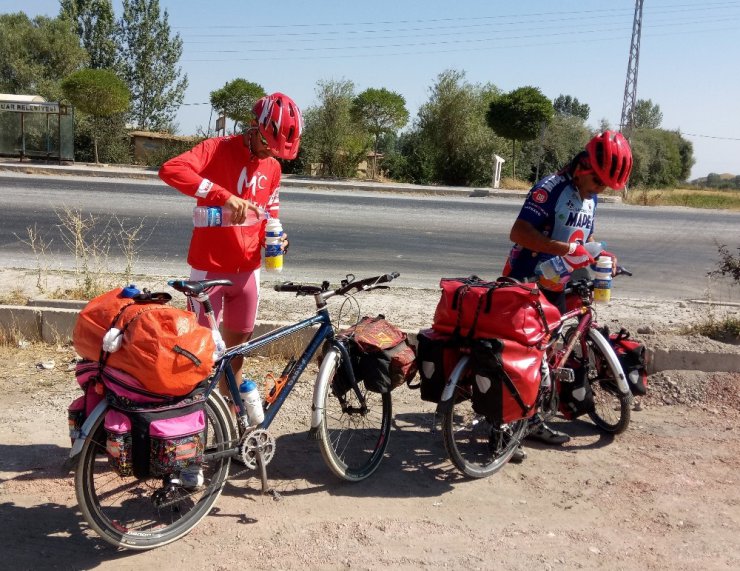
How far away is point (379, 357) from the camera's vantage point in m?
4.18

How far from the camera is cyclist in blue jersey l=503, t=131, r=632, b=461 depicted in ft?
15.1

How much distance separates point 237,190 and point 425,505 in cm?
204

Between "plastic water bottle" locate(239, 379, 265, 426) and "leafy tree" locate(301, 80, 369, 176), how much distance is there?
103 feet

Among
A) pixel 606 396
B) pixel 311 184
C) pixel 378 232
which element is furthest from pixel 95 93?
pixel 606 396

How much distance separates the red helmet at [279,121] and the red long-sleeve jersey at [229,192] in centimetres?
23

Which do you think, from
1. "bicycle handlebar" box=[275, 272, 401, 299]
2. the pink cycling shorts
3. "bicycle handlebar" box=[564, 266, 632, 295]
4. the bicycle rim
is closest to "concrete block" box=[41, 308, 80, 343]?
the pink cycling shorts

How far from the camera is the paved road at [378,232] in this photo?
10.8 m

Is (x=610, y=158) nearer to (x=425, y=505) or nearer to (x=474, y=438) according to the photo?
(x=474, y=438)

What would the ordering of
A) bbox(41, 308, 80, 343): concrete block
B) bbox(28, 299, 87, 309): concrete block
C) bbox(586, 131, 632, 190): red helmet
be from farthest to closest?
bbox(28, 299, 87, 309): concrete block, bbox(41, 308, 80, 343): concrete block, bbox(586, 131, 632, 190): red helmet

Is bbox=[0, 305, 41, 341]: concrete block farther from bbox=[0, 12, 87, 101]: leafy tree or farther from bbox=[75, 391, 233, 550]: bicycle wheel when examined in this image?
bbox=[0, 12, 87, 101]: leafy tree

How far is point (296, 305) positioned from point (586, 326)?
3.52 m

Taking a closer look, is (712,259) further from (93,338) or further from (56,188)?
(56,188)

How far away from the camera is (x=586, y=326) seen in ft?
16.1

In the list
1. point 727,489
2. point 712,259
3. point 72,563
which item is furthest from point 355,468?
point 712,259
